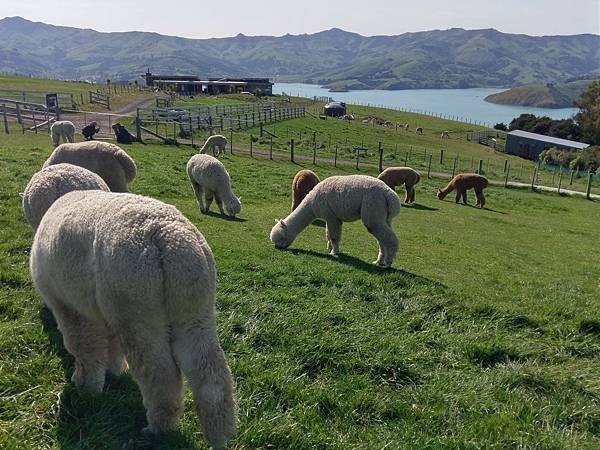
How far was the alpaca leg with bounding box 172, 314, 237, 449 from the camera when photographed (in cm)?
328

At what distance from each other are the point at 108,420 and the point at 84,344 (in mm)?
687

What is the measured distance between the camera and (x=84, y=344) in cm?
401

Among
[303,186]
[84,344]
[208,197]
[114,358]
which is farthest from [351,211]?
[84,344]

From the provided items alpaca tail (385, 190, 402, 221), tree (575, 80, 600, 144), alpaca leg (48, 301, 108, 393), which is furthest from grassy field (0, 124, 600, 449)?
tree (575, 80, 600, 144)

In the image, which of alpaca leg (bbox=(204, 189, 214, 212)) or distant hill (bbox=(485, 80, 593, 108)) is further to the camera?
distant hill (bbox=(485, 80, 593, 108))

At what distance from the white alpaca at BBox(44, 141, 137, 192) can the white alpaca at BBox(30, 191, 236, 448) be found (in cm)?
533

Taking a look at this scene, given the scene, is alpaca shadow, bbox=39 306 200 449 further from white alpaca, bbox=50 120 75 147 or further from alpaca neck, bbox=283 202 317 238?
white alpaca, bbox=50 120 75 147

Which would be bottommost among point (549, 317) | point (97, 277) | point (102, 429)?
point (549, 317)

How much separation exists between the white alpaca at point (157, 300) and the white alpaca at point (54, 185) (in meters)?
1.70

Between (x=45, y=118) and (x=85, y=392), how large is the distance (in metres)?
29.0

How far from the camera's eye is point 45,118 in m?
28.5

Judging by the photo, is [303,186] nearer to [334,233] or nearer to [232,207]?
[232,207]

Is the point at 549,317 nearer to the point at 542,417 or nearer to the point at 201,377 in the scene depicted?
the point at 542,417

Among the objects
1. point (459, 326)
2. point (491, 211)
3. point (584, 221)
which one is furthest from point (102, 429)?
point (584, 221)
